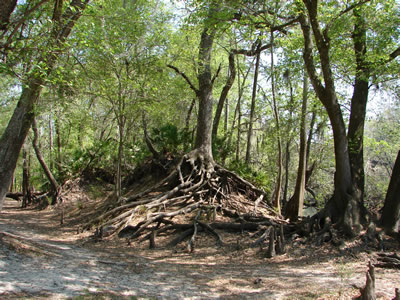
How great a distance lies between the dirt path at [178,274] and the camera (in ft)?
16.2

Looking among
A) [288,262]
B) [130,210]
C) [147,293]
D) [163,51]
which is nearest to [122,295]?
[147,293]

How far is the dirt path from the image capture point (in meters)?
4.94

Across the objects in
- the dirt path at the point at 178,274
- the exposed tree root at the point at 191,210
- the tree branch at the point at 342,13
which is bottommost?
the dirt path at the point at 178,274

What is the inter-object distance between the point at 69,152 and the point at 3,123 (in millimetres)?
14095

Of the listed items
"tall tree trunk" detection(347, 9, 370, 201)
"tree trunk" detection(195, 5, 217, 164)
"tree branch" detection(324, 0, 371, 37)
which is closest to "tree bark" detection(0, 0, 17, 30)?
"tree branch" detection(324, 0, 371, 37)

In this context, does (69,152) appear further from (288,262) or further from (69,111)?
(288,262)

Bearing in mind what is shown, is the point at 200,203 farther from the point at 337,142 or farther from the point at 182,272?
the point at 337,142

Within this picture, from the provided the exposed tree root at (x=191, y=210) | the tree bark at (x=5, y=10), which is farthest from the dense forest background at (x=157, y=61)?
the exposed tree root at (x=191, y=210)

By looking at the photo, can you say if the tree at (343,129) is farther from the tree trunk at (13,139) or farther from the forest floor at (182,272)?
the tree trunk at (13,139)

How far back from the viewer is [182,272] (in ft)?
22.0

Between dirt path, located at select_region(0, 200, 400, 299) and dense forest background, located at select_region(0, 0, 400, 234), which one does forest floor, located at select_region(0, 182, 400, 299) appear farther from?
dense forest background, located at select_region(0, 0, 400, 234)

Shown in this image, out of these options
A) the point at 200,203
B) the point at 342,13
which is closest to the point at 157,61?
the point at 200,203

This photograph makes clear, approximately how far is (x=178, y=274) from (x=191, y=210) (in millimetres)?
4725

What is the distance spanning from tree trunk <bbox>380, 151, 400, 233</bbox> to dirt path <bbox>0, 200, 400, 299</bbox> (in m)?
1.99
